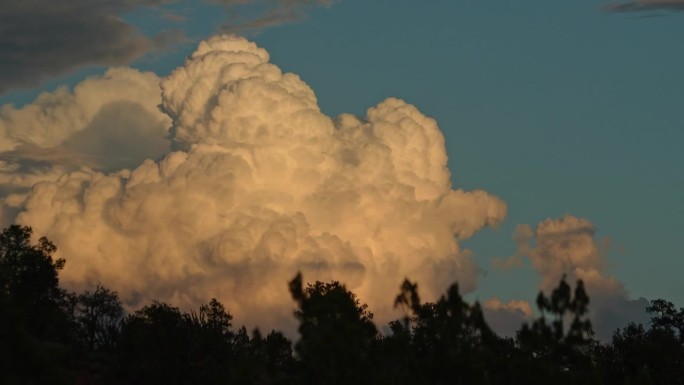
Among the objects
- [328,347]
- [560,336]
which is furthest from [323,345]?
[560,336]

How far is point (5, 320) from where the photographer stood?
226ft

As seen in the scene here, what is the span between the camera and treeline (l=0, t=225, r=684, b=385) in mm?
96562

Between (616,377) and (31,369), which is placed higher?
(616,377)

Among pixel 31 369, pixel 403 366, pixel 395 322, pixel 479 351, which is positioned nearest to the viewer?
pixel 31 369

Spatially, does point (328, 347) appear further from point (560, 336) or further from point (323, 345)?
point (560, 336)

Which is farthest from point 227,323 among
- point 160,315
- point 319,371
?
point 319,371

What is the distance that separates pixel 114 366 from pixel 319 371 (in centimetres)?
3899

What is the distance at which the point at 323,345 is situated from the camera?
8656 centimetres

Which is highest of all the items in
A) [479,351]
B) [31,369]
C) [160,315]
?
[160,315]

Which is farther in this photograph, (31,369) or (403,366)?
(403,366)

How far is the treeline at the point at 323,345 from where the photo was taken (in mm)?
96562

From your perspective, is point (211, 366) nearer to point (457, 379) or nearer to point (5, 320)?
point (457, 379)

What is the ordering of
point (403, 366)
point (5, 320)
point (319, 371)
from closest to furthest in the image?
point (5, 320)
point (319, 371)
point (403, 366)

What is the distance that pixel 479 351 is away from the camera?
353ft
